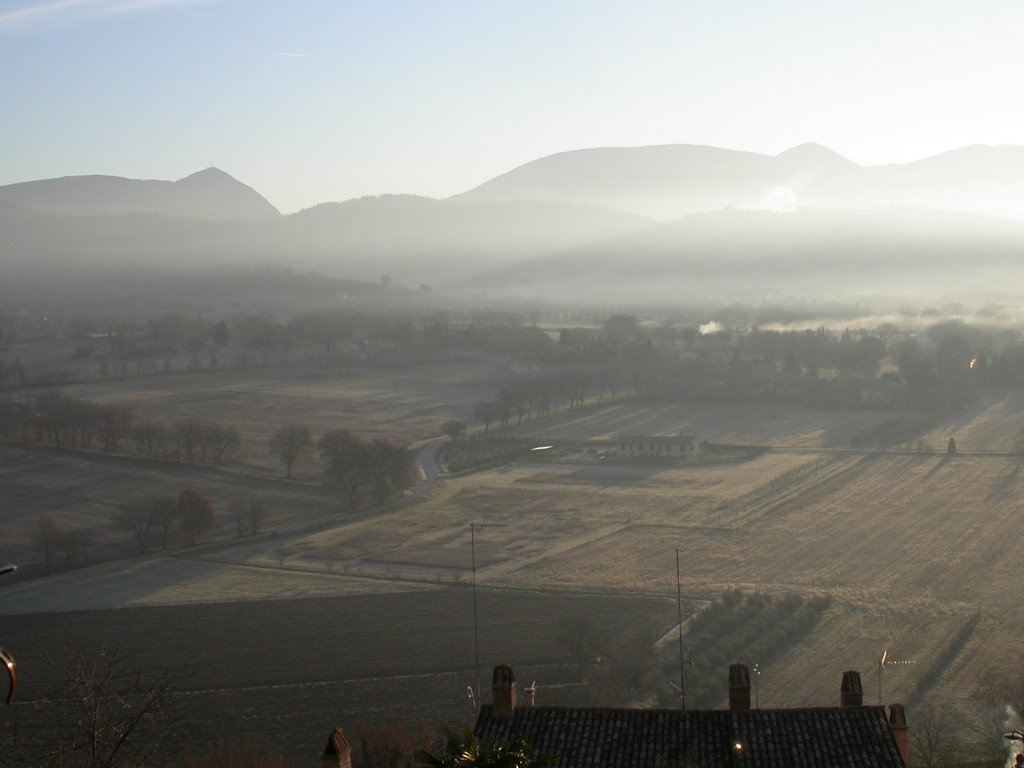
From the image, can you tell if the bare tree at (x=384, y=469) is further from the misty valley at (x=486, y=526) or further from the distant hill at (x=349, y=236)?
the distant hill at (x=349, y=236)

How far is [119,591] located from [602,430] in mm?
18011

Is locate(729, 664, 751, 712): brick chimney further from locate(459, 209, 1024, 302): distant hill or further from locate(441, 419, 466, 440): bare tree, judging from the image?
locate(459, 209, 1024, 302): distant hill

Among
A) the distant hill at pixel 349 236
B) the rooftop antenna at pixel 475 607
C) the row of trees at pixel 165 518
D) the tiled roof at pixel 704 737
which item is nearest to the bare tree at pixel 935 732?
the tiled roof at pixel 704 737

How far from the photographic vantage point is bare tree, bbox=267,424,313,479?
98.5ft

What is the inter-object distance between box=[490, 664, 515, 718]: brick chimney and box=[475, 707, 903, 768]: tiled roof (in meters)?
0.05

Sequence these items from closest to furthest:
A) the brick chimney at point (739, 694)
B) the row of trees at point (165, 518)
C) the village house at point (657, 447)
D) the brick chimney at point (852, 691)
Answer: the brick chimney at point (852, 691)
the brick chimney at point (739, 694)
the row of trees at point (165, 518)
the village house at point (657, 447)

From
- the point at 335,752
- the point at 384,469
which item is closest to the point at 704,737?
the point at 335,752

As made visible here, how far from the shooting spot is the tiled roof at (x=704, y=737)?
819 cm

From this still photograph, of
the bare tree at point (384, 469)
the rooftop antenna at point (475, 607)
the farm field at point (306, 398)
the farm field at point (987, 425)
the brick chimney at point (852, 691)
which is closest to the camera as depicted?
the brick chimney at point (852, 691)

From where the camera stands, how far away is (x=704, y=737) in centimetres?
845

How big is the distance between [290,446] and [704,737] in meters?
22.8

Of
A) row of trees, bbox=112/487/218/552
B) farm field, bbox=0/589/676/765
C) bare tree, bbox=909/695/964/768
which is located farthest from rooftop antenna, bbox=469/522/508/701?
bare tree, bbox=909/695/964/768

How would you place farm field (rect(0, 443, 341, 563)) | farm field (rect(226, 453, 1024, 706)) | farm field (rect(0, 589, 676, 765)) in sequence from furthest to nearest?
farm field (rect(0, 443, 341, 563)) < farm field (rect(226, 453, 1024, 706)) < farm field (rect(0, 589, 676, 765))

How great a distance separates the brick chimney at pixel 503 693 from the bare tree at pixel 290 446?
2092cm
